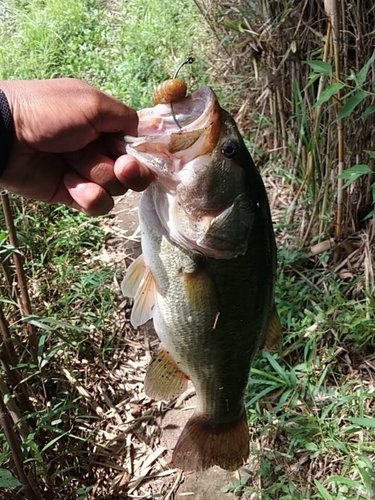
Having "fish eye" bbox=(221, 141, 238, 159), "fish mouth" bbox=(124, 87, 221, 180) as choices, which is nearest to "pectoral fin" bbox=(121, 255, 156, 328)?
"fish mouth" bbox=(124, 87, 221, 180)

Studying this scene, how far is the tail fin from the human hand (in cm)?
90

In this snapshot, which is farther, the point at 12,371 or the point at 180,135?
the point at 12,371

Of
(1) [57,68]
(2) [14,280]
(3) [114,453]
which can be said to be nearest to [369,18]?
(2) [14,280]

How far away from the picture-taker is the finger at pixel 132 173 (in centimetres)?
166

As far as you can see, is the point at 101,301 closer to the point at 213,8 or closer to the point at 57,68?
the point at 213,8

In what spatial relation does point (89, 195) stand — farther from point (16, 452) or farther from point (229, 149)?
point (16, 452)

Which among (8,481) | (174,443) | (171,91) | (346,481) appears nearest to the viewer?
(171,91)

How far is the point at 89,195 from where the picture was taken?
1.82 m

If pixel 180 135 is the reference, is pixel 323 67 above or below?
below

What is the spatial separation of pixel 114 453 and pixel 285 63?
2.60 meters

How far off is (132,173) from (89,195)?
0.75 ft

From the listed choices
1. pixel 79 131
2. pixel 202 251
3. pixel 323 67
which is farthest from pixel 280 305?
pixel 79 131

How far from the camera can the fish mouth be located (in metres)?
1.65

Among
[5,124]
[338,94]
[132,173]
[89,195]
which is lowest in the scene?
[338,94]
